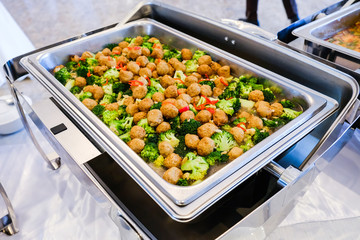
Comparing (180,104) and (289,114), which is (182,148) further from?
(289,114)

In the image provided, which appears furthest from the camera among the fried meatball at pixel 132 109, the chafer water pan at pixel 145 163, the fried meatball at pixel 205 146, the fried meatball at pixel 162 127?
the fried meatball at pixel 132 109

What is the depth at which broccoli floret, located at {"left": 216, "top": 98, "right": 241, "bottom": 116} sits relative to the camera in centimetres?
113

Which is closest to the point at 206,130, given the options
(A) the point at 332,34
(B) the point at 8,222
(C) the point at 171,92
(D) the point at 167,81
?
(C) the point at 171,92

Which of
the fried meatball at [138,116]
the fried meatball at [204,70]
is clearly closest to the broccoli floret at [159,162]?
the fried meatball at [138,116]

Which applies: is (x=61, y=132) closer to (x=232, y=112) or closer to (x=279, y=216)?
(x=232, y=112)

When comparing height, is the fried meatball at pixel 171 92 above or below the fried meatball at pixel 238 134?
above

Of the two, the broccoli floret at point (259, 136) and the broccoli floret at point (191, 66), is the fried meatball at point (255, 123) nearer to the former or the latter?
the broccoli floret at point (259, 136)

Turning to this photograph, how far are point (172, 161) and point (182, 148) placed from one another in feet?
0.36

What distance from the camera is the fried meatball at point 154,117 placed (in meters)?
1.07

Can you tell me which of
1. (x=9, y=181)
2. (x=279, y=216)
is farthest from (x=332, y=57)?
(x=9, y=181)

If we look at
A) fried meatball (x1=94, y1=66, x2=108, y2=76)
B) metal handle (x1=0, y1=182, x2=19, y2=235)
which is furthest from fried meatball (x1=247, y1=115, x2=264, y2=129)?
metal handle (x1=0, y1=182, x2=19, y2=235)

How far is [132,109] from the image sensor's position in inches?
46.2

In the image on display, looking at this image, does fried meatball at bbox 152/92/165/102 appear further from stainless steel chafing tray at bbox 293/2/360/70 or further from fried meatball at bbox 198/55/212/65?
stainless steel chafing tray at bbox 293/2/360/70

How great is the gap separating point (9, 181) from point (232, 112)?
55.5 inches
